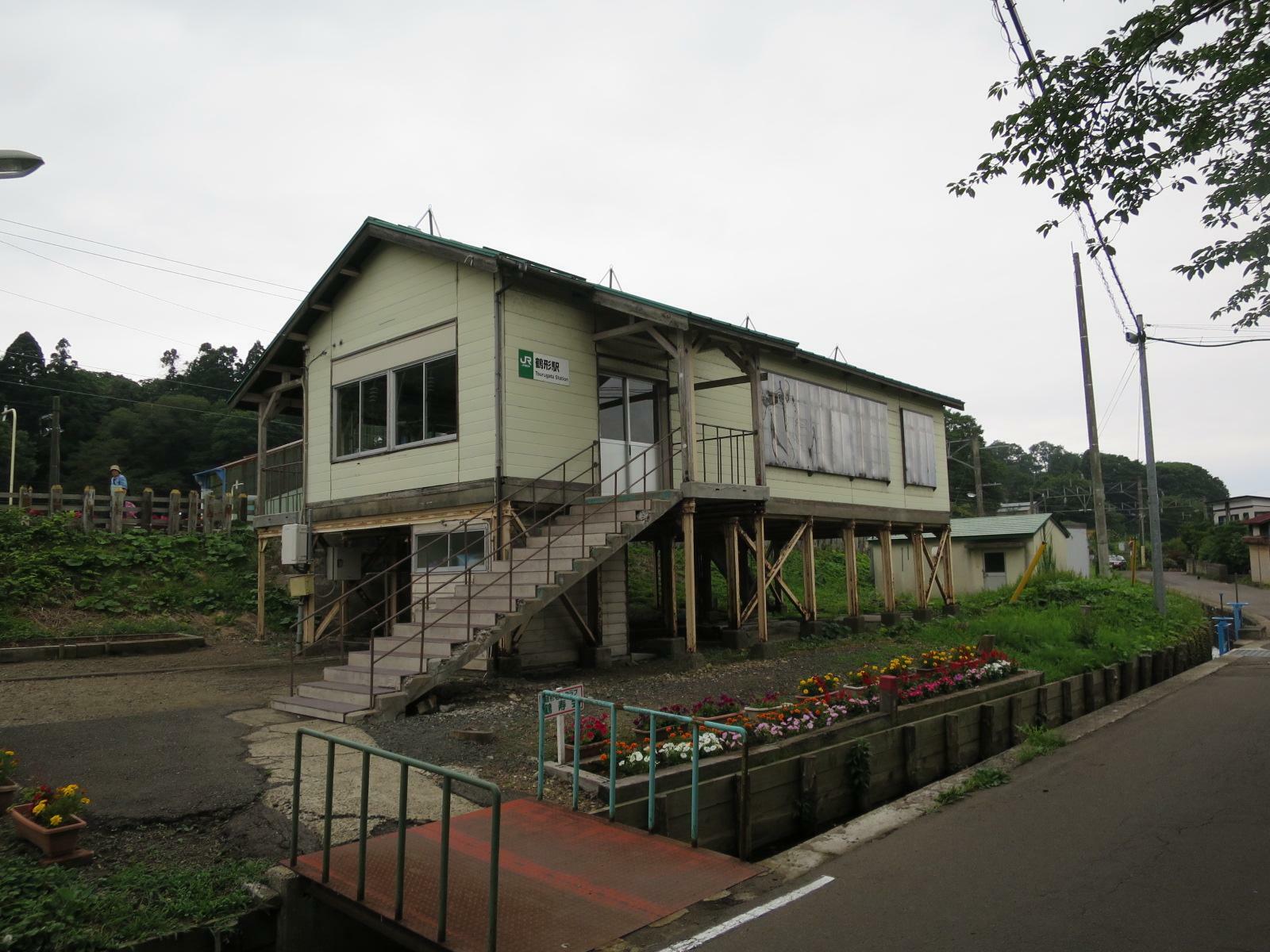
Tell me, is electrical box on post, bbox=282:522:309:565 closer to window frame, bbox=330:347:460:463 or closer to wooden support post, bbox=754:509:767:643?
window frame, bbox=330:347:460:463

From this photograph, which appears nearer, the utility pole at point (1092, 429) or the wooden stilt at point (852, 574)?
the wooden stilt at point (852, 574)

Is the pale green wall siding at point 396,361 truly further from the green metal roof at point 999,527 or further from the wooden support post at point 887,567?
the green metal roof at point 999,527

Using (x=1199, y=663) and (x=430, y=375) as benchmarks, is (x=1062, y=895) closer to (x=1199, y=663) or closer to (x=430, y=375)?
(x=430, y=375)

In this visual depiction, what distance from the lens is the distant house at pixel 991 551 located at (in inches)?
1407

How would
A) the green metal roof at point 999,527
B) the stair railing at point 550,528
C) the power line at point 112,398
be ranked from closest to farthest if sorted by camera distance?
the stair railing at point 550,528 → the green metal roof at point 999,527 → the power line at point 112,398

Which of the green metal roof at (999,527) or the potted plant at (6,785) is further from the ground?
the green metal roof at (999,527)

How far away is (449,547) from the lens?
45.8 ft

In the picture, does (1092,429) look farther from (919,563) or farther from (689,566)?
(689,566)

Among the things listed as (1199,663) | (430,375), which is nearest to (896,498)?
(1199,663)

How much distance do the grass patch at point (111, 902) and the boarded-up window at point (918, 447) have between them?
732 inches

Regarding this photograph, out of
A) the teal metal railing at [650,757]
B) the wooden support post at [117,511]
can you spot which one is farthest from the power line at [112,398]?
the teal metal railing at [650,757]

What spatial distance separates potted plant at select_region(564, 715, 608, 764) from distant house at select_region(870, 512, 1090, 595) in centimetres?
2853

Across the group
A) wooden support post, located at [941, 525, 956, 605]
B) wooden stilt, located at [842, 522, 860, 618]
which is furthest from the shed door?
wooden stilt, located at [842, 522, 860, 618]

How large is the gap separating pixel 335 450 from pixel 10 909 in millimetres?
12130
